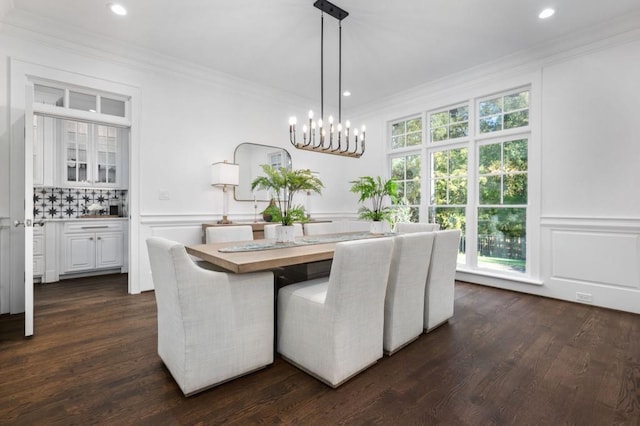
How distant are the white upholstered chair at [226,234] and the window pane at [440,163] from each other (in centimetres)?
309

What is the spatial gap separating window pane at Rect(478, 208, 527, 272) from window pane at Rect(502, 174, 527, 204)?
117 millimetres

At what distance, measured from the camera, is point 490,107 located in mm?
4043

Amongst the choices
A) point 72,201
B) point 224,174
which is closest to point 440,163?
point 224,174

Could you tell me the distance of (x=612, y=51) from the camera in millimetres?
3098

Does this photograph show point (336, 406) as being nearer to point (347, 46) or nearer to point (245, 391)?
point (245, 391)

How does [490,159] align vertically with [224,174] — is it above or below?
above

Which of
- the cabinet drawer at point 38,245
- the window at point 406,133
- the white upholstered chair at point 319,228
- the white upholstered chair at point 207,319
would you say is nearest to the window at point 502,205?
the window at point 406,133

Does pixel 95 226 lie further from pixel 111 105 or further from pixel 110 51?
pixel 110 51

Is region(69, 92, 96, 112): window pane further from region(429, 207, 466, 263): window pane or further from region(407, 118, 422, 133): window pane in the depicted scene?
region(429, 207, 466, 263): window pane

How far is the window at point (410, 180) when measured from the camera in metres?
4.87

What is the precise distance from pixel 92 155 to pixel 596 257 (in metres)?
6.84

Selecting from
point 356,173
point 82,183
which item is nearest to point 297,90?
point 356,173

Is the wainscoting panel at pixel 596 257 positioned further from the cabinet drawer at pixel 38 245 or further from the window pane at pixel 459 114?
the cabinet drawer at pixel 38 245

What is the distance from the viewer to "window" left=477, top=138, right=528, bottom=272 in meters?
3.77
